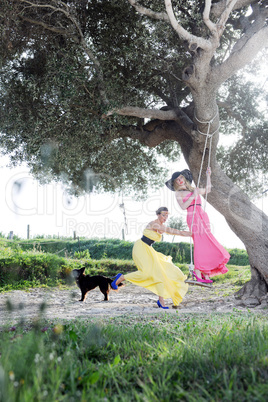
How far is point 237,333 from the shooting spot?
13.5ft

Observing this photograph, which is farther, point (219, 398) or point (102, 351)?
point (102, 351)

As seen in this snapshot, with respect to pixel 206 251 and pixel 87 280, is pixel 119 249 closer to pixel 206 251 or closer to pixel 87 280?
pixel 87 280

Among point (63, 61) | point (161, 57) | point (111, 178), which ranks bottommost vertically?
point (111, 178)

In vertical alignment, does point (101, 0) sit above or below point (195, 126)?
above

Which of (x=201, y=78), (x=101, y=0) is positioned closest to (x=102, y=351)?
(x=201, y=78)

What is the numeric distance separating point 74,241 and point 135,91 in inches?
559

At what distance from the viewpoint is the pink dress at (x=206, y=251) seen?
8031 millimetres

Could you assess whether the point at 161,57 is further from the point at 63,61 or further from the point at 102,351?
the point at 102,351

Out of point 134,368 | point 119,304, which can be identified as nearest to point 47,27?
point 119,304

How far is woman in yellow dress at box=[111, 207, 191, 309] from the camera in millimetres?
8336

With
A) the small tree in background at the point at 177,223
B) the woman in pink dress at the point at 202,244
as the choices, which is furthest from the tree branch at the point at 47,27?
the small tree in background at the point at 177,223

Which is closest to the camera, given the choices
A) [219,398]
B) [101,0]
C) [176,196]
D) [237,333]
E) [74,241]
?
[219,398]

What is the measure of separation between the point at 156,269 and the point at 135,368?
517cm

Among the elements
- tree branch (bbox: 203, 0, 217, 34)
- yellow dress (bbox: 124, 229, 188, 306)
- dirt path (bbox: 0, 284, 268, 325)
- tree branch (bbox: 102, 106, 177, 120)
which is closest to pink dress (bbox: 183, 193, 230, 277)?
yellow dress (bbox: 124, 229, 188, 306)
